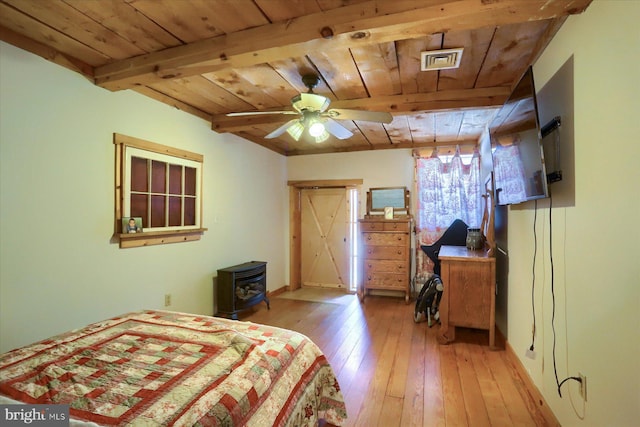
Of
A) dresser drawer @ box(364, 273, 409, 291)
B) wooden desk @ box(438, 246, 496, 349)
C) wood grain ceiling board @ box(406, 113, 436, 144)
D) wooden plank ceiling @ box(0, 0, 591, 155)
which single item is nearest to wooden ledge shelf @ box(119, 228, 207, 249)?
wooden plank ceiling @ box(0, 0, 591, 155)

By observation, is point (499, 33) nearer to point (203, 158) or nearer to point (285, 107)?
point (285, 107)

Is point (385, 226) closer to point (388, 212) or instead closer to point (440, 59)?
point (388, 212)

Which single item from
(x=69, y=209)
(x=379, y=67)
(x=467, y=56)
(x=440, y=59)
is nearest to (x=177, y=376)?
(x=69, y=209)

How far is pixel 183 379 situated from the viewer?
1234 mm

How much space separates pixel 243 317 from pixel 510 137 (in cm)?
340

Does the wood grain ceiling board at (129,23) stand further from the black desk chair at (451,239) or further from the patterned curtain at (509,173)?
the black desk chair at (451,239)

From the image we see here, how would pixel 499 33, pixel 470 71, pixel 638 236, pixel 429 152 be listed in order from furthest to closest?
pixel 429 152 → pixel 470 71 → pixel 499 33 → pixel 638 236

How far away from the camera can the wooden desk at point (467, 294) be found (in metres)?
2.93

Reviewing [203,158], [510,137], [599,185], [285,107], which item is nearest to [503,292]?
[510,137]

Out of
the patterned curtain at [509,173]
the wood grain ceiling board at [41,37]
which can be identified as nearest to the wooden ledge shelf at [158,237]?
the wood grain ceiling board at [41,37]

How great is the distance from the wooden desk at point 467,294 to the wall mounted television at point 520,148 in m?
0.77

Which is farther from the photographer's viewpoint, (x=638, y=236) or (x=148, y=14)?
(x=148, y=14)

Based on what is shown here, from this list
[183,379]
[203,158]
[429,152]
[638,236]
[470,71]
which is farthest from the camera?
[429,152]

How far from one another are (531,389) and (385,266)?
2457 millimetres
